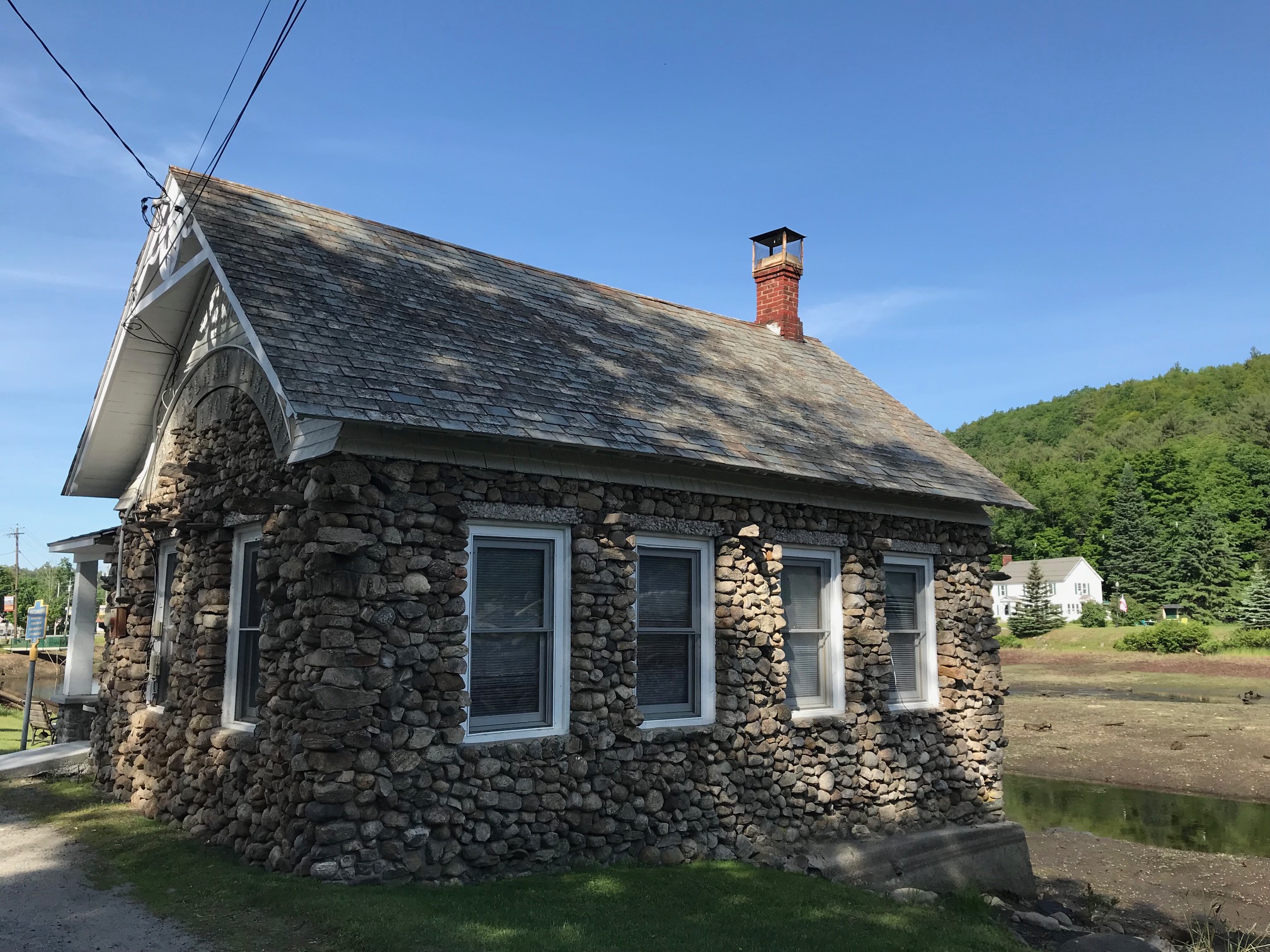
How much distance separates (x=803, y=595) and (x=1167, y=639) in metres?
42.3

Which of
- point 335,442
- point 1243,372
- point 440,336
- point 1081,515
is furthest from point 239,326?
point 1243,372

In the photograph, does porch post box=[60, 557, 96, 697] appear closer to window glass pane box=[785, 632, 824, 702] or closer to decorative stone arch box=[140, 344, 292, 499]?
decorative stone arch box=[140, 344, 292, 499]

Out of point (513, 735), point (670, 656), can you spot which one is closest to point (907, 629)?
point (670, 656)

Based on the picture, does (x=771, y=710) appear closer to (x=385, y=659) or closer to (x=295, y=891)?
(x=385, y=659)

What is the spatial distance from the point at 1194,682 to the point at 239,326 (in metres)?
38.7

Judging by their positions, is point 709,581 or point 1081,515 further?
point 1081,515

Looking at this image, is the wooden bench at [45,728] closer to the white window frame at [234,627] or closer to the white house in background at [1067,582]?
the white window frame at [234,627]

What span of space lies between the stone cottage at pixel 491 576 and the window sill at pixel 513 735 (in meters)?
0.03

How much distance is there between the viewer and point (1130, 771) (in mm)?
22312

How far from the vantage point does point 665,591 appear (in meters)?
9.92

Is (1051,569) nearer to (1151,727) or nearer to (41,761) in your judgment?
(1151,727)

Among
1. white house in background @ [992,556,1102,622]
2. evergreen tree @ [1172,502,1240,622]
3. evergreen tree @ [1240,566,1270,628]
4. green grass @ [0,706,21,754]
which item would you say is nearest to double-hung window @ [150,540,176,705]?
green grass @ [0,706,21,754]

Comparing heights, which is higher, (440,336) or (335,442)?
(440,336)

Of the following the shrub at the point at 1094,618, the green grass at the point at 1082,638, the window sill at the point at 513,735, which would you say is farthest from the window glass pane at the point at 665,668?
the shrub at the point at 1094,618
